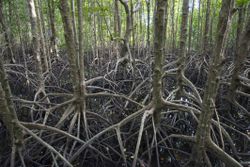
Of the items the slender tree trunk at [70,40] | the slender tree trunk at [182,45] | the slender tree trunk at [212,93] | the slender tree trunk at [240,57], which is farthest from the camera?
the slender tree trunk at [240,57]

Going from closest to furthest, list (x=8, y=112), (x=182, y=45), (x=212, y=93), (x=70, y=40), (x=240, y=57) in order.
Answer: (x=212, y=93), (x=8, y=112), (x=70, y=40), (x=182, y=45), (x=240, y=57)

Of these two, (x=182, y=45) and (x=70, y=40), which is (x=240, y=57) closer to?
(x=182, y=45)

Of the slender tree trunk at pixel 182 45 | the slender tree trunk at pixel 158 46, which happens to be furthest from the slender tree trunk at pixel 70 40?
the slender tree trunk at pixel 182 45

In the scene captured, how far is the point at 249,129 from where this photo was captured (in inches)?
132

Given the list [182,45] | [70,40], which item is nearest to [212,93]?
[182,45]

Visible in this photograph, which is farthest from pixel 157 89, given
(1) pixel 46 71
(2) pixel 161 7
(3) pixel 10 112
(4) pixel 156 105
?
(1) pixel 46 71

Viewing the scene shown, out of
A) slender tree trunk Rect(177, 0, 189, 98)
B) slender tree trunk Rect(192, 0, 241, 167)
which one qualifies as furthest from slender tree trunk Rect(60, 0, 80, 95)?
slender tree trunk Rect(192, 0, 241, 167)

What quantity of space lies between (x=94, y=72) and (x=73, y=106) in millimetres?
3179

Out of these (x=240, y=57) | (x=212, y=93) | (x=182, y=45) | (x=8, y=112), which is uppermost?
(x=182, y=45)

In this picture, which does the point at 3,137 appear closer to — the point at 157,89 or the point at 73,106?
the point at 73,106

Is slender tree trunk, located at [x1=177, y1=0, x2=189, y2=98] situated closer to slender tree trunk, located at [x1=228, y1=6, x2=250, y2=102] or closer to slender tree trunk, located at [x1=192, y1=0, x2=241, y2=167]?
slender tree trunk, located at [x1=228, y1=6, x2=250, y2=102]

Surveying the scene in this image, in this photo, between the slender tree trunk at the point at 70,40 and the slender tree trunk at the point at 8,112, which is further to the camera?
the slender tree trunk at the point at 70,40

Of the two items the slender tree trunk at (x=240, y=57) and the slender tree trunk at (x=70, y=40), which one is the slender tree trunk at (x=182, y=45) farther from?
the slender tree trunk at (x=70, y=40)

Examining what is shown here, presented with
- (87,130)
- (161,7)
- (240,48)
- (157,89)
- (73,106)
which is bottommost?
(87,130)
